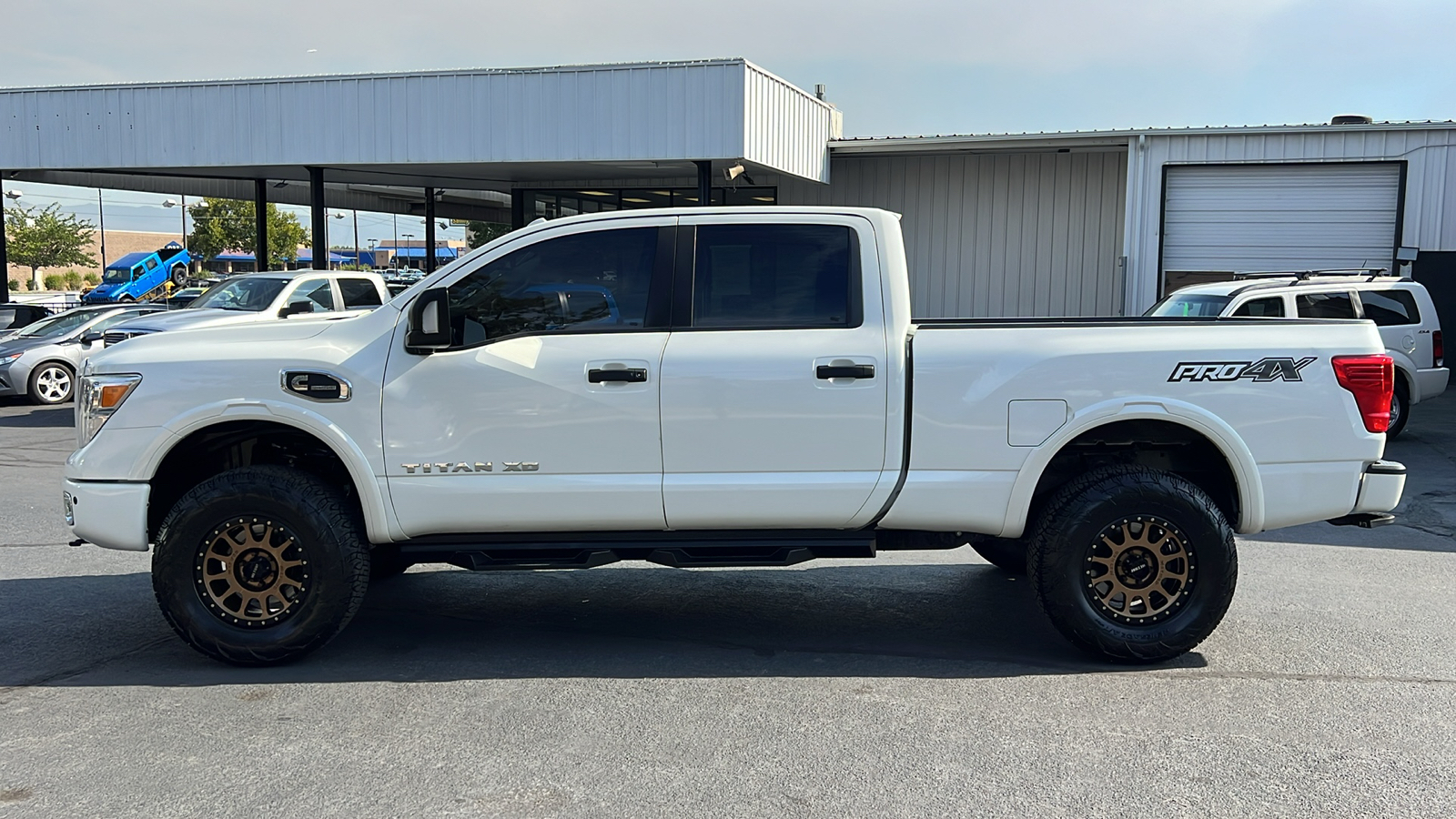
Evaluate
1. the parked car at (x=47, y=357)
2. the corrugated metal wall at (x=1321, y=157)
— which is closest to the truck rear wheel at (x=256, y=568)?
the parked car at (x=47, y=357)

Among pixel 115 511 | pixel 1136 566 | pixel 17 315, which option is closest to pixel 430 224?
pixel 17 315

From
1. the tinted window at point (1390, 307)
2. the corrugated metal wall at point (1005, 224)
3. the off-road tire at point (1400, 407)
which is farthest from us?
the corrugated metal wall at point (1005, 224)

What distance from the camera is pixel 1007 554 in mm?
6879

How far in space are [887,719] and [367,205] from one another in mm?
35545

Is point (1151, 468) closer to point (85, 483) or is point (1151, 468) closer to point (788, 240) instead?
point (788, 240)

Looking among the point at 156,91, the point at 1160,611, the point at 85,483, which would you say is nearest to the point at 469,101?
the point at 156,91

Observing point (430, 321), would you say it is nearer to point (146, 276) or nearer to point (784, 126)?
point (784, 126)

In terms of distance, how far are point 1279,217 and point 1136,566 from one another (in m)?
15.3

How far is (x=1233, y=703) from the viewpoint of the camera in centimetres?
484

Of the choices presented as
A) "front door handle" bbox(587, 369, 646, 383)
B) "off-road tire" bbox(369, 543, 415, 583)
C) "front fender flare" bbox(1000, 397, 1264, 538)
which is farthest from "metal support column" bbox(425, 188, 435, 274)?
"front fender flare" bbox(1000, 397, 1264, 538)

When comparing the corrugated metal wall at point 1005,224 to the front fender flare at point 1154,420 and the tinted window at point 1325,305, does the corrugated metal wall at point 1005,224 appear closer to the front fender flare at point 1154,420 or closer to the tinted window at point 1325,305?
the tinted window at point 1325,305

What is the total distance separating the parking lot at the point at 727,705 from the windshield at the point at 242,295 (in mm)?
8052

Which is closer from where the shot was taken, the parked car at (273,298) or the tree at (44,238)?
the parked car at (273,298)

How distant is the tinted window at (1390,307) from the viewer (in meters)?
13.4
